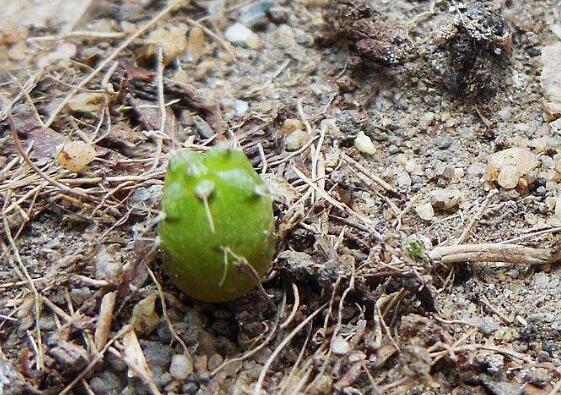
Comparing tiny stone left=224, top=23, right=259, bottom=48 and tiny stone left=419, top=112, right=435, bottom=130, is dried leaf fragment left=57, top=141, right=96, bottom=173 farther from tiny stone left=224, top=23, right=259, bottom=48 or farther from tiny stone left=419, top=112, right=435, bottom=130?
tiny stone left=419, top=112, right=435, bottom=130

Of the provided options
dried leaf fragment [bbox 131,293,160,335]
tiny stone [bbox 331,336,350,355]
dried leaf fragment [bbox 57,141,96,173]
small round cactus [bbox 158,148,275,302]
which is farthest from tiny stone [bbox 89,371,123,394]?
Result: dried leaf fragment [bbox 57,141,96,173]

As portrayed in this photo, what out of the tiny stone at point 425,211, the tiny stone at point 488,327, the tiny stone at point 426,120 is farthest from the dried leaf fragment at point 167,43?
the tiny stone at point 488,327

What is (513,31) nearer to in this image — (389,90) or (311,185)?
(389,90)

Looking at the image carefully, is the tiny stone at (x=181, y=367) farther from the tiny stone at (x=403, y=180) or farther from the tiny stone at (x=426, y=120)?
the tiny stone at (x=426, y=120)

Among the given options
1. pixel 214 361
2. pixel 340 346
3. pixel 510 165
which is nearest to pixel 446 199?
pixel 510 165

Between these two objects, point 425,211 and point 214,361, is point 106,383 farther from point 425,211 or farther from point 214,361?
point 425,211
